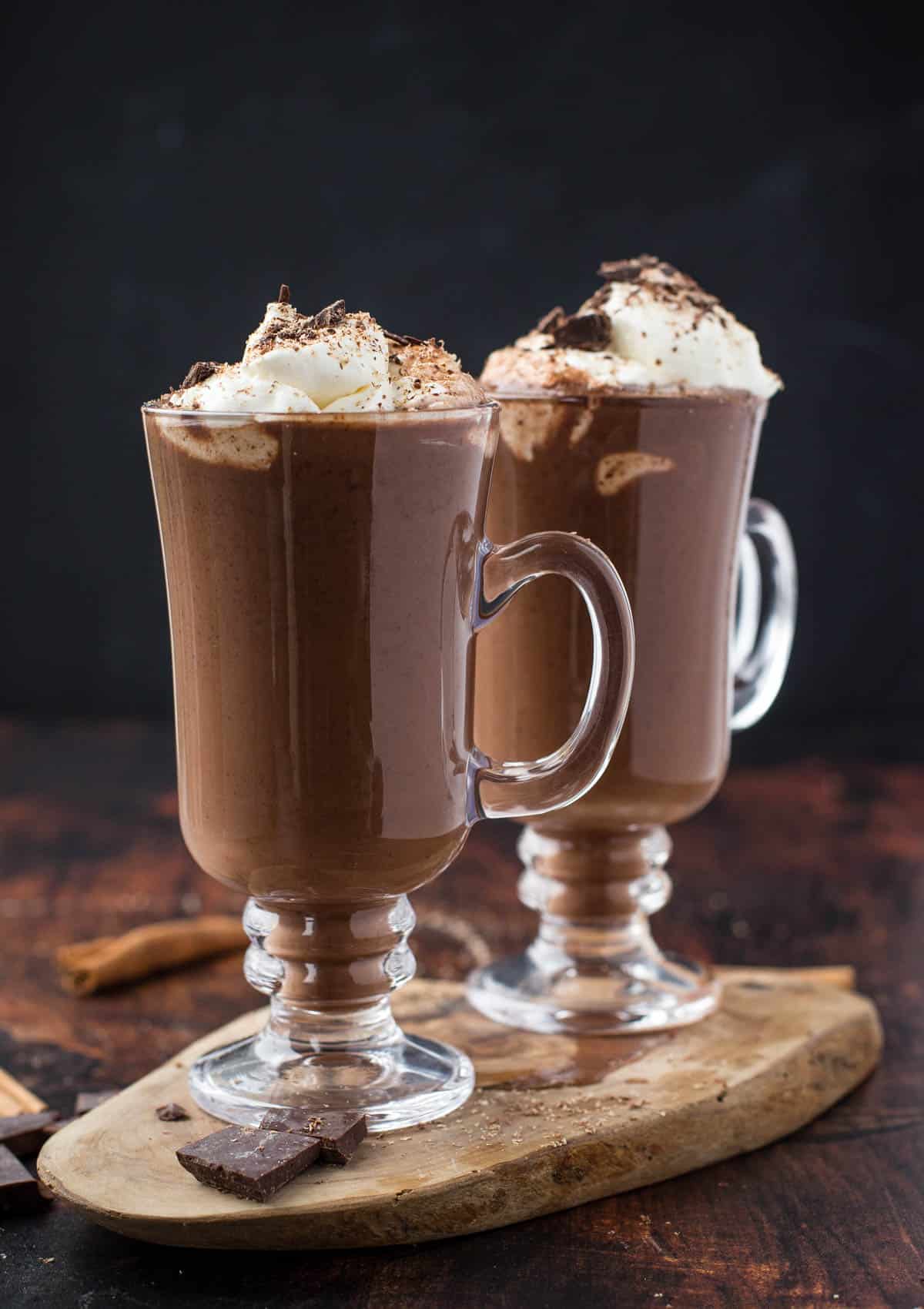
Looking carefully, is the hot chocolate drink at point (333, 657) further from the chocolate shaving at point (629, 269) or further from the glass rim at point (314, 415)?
the chocolate shaving at point (629, 269)

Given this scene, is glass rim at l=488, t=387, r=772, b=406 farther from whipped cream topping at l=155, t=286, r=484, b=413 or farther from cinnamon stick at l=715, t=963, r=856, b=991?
cinnamon stick at l=715, t=963, r=856, b=991

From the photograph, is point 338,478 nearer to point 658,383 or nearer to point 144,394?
point 658,383

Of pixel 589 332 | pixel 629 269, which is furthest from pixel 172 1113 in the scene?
pixel 629 269

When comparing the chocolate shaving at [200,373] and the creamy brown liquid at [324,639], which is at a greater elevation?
the chocolate shaving at [200,373]

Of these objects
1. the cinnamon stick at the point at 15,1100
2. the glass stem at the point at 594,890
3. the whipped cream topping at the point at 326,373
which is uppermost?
the whipped cream topping at the point at 326,373

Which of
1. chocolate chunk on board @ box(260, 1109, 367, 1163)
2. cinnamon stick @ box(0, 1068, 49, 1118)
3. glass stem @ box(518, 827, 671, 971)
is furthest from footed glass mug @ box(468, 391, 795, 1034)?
cinnamon stick @ box(0, 1068, 49, 1118)

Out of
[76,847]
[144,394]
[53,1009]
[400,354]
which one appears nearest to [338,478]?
[400,354]

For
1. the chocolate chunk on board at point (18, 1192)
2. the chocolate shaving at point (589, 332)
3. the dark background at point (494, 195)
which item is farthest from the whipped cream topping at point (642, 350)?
the dark background at point (494, 195)
